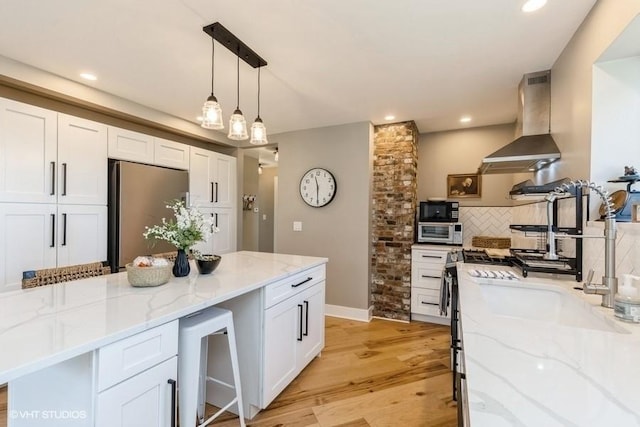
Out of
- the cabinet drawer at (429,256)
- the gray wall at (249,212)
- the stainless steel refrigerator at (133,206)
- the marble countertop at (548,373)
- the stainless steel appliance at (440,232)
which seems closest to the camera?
the marble countertop at (548,373)

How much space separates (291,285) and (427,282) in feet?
6.60

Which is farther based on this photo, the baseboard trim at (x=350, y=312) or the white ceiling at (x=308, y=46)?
the baseboard trim at (x=350, y=312)

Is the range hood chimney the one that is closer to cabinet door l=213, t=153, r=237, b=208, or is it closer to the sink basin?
the sink basin

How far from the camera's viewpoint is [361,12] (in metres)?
1.59

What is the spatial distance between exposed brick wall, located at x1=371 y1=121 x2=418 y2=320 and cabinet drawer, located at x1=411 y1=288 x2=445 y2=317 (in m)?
0.06

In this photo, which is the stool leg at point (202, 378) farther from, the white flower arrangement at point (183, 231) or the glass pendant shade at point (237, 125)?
the glass pendant shade at point (237, 125)

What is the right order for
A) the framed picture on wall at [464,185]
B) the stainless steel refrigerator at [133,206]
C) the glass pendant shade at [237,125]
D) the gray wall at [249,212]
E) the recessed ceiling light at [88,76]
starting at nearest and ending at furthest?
1. the glass pendant shade at [237,125]
2. the recessed ceiling light at [88,76]
3. the stainless steel refrigerator at [133,206]
4. the framed picture on wall at [464,185]
5. the gray wall at [249,212]

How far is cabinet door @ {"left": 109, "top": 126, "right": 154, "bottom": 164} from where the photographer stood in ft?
8.95

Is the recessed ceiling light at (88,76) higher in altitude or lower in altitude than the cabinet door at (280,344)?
higher

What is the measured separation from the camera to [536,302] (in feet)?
5.13

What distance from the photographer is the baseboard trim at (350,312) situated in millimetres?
3428

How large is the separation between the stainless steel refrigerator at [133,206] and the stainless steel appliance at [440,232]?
2967mm

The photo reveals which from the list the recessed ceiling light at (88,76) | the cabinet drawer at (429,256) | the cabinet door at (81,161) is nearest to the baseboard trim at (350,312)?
the cabinet drawer at (429,256)

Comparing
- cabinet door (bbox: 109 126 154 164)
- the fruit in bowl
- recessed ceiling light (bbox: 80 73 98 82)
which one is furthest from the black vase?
recessed ceiling light (bbox: 80 73 98 82)
